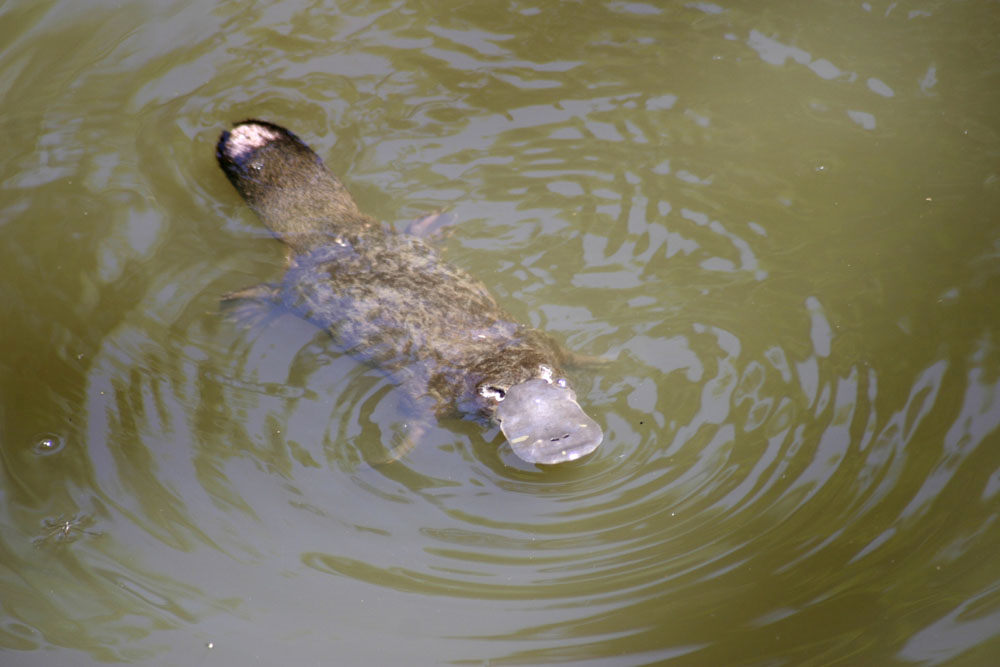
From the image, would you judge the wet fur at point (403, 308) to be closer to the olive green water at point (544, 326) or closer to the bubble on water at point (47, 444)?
the olive green water at point (544, 326)

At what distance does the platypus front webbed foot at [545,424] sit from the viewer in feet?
12.0

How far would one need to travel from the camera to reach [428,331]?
388 cm

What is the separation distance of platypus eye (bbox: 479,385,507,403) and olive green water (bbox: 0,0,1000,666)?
19cm

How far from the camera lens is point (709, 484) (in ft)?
11.9

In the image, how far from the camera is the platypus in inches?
150

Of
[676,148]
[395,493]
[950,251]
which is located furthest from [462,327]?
[950,251]

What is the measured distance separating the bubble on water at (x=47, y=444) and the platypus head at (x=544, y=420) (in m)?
1.88

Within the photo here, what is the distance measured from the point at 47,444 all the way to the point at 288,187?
175 centimetres

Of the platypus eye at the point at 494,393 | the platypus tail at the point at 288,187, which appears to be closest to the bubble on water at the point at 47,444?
the platypus tail at the point at 288,187

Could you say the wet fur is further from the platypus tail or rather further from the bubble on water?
the bubble on water

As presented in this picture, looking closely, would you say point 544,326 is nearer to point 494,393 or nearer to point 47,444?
point 494,393

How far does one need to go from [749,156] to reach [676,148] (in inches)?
16.8

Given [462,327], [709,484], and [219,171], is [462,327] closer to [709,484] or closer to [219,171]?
[709,484]

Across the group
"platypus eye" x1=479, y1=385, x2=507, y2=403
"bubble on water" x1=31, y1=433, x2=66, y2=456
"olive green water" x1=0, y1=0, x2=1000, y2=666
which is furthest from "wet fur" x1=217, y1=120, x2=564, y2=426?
"bubble on water" x1=31, y1=433, x2=66, y2=456
